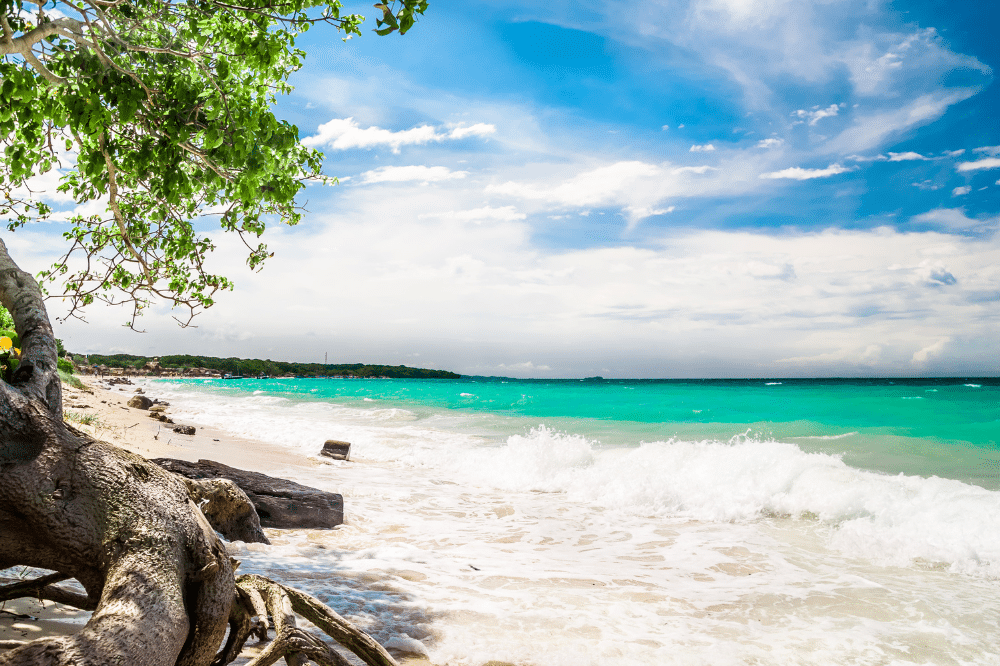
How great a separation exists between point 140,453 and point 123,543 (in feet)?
30.7

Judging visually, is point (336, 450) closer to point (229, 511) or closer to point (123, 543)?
point (229, 511)

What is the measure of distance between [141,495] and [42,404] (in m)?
0.70

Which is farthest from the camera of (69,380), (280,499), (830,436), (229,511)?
(69,380)

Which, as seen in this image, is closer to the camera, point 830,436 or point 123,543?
point 123,543

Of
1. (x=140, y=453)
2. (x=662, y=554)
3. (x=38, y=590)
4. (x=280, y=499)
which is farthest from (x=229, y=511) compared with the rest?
(x=662, y=554)

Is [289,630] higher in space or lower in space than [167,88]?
lower

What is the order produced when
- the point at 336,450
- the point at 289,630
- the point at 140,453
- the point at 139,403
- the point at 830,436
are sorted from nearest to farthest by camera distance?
the point at 289,630 → the point at 140,453 → the point at 336,450 → the point at 830,436 → the point at 139,403

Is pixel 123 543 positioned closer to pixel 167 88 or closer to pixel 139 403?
pixel 167 88

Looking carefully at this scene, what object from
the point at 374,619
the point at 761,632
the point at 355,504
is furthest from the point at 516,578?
the point at 355,504

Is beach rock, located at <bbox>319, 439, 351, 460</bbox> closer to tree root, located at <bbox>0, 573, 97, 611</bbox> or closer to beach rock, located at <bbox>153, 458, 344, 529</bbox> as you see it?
beach rock, located at <bbox>153, 458, 344, 529</bbox>

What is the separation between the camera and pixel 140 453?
10445mm

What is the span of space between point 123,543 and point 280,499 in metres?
6.05

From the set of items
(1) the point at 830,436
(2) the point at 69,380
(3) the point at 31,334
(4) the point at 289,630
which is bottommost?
(1) the point at 830,436

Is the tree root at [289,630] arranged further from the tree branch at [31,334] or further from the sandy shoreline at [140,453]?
the tree branch at [31,334]
